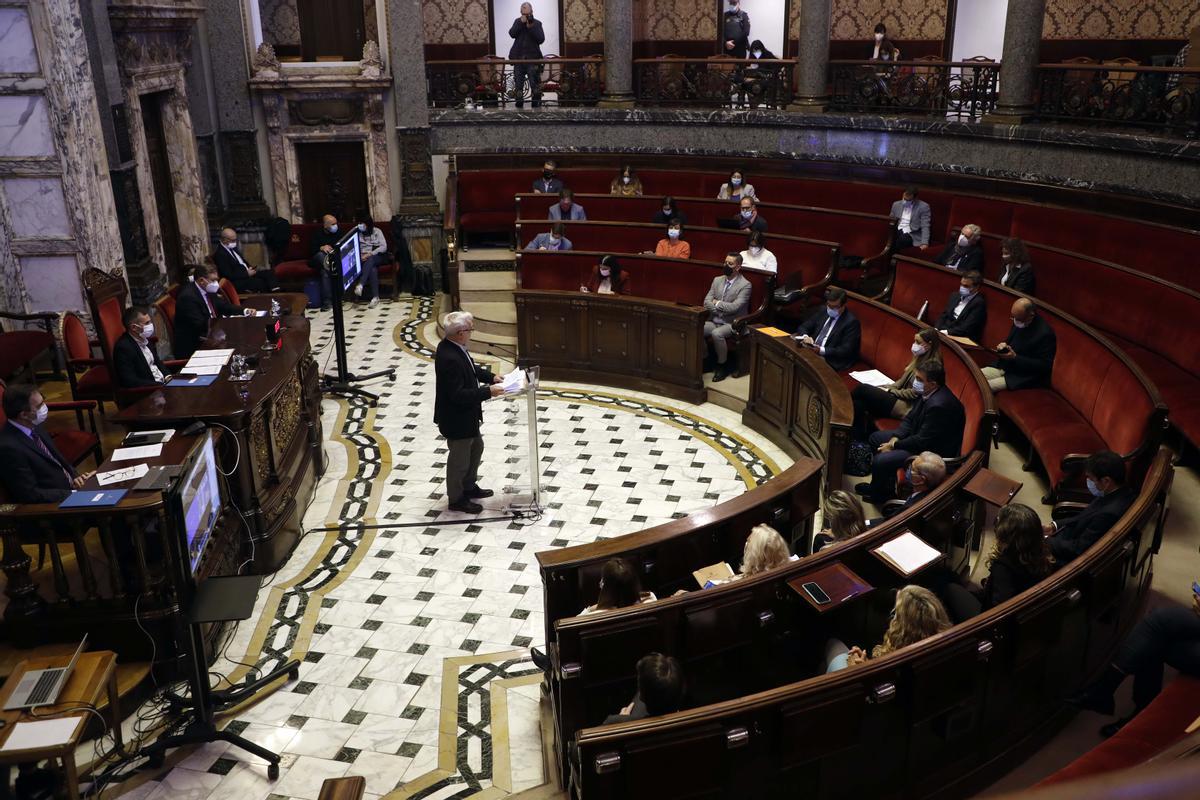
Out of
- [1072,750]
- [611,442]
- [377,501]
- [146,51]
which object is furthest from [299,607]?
[146,51]

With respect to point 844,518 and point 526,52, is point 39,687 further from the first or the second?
point 526,52

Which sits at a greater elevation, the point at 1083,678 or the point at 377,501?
the point at 1083,678

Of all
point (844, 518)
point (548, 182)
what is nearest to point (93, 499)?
point (844, 518)

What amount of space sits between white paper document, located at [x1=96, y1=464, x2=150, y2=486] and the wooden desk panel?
4.65 m

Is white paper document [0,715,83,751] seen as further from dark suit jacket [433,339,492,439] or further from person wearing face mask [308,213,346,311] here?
person wearing face mask [308,213,346,311]

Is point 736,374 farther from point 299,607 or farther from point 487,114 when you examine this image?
point 487,114

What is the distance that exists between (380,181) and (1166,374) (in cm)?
930

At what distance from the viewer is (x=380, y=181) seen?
1291 centimetres

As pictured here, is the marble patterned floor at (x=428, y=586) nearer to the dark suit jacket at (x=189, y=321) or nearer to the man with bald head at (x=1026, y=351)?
the dark suit jacket at (x=189, y=321)

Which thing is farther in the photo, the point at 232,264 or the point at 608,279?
the point at 232,264

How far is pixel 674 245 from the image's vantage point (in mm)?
9953

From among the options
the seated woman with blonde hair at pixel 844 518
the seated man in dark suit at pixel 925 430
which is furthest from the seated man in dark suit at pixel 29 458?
the seated man in dark suit at pixel 925 430

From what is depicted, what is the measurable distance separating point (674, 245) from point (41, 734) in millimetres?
7195

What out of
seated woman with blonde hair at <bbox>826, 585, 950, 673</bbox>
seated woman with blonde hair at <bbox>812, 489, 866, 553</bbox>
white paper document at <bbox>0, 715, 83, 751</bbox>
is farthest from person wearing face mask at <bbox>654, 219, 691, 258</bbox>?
white paper document at <bbox>0, 715, 83, 751</bbox>
